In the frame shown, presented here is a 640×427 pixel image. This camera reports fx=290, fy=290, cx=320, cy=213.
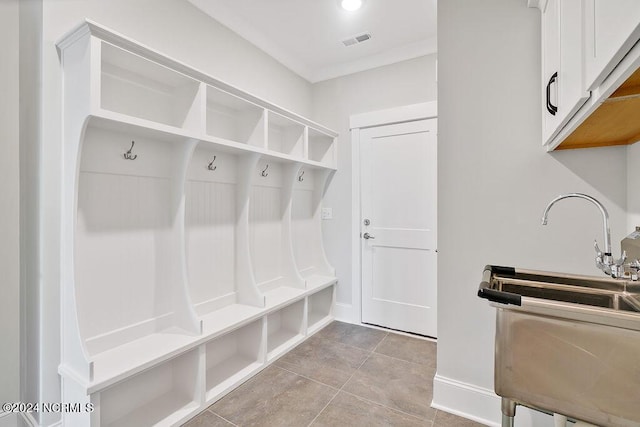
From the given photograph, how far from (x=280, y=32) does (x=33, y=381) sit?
2975 mm

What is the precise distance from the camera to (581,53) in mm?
840

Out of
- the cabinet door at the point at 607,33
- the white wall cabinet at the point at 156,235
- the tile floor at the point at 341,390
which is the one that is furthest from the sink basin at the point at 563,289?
the white wall cabinet at the point at 156,235

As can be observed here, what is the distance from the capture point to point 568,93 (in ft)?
3.20

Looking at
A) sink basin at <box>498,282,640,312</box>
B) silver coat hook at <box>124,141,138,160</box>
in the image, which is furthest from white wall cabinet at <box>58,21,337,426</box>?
sink basin at <box>498,282,640,312</box>

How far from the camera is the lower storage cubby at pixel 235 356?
2.06 m

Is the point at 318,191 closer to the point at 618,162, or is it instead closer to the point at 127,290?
the point at 127,290

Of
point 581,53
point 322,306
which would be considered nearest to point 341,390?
point 322,306

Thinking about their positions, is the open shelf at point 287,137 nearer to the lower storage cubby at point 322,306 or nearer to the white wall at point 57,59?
the white wall at point 57,59

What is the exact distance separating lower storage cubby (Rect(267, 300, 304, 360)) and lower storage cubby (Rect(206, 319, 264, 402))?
0.24m

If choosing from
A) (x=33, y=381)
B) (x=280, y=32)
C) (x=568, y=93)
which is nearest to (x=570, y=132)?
(x=568, y=93)

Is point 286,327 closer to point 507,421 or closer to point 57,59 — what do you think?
point 507,421

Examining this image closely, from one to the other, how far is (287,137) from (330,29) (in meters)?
1.04

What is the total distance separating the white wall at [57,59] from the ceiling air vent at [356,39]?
Result: 3.74 feet

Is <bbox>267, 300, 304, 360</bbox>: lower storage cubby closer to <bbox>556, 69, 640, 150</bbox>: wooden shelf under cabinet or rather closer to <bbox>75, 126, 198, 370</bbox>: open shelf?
<bbox>75, 126, 198, 370</bbox>: open shelf
